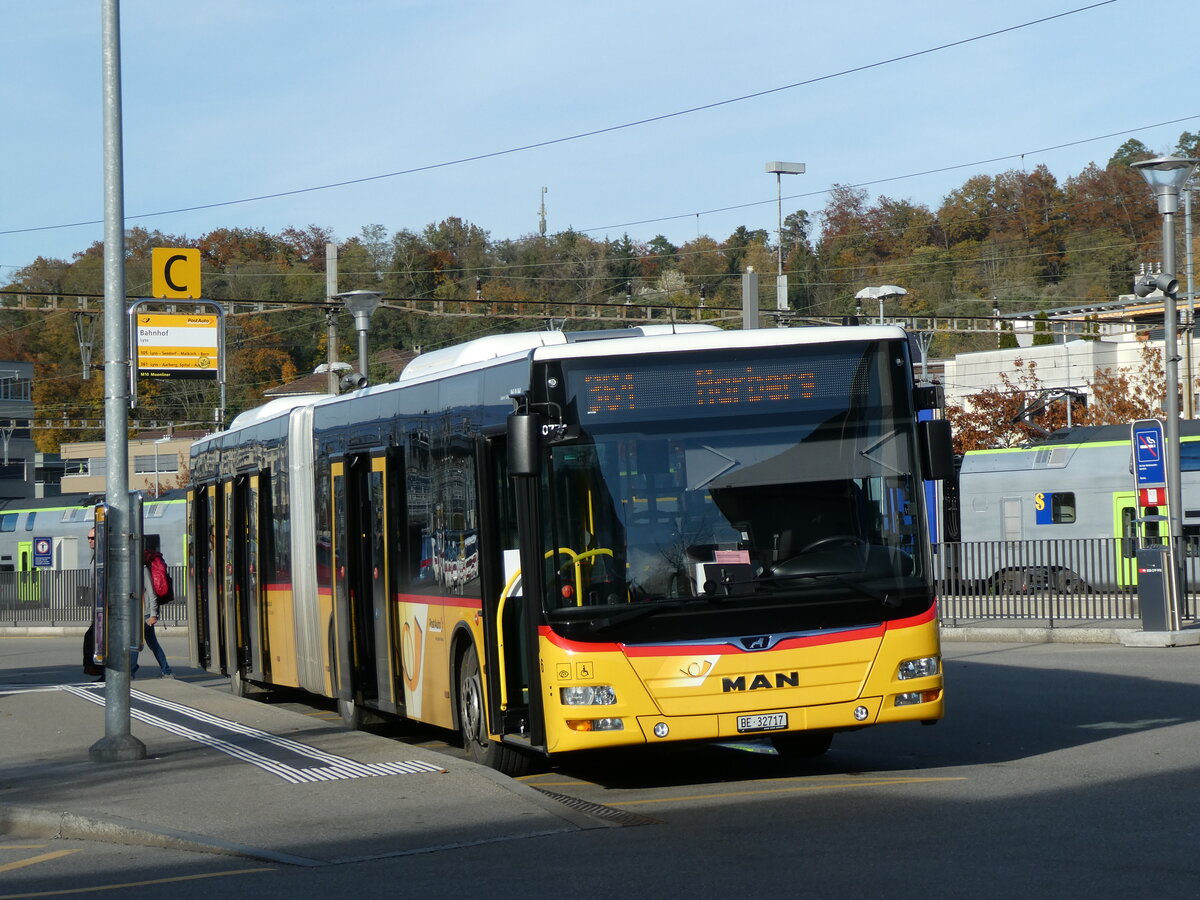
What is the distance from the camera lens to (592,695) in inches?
394

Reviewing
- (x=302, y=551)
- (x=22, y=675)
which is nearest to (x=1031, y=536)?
(x=22, y=675)

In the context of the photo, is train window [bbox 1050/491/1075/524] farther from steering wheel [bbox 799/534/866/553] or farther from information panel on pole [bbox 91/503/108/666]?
information panel on pole [bbox 91/503/108/666]

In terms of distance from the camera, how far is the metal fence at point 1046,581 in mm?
24703

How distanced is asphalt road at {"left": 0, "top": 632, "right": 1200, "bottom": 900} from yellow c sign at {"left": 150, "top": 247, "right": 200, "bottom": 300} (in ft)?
19.7

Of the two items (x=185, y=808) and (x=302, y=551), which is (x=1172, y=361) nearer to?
(x=302, y=551)

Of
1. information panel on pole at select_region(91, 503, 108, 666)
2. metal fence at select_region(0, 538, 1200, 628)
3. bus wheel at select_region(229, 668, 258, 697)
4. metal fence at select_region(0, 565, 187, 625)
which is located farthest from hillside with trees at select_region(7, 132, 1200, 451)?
information panel on pole at select_region(91, 503, 108, 666)

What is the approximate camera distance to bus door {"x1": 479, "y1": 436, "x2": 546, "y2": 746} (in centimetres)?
1094

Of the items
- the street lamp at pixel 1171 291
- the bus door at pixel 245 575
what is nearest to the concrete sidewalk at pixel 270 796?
the bus door at pixel 245 575

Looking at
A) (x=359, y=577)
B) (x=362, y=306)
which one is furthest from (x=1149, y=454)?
(x=359, y=577)

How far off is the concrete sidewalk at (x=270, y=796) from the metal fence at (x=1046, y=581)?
1370 centimetres

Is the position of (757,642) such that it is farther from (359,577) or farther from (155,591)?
(155,591)

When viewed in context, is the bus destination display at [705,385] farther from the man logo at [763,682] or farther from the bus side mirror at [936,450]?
the man logo at [763,682]

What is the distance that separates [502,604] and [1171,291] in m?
15.1

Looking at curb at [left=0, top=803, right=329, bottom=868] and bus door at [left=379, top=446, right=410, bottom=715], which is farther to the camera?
bus door at [left=379, top=446, right=410, bottom=715]
